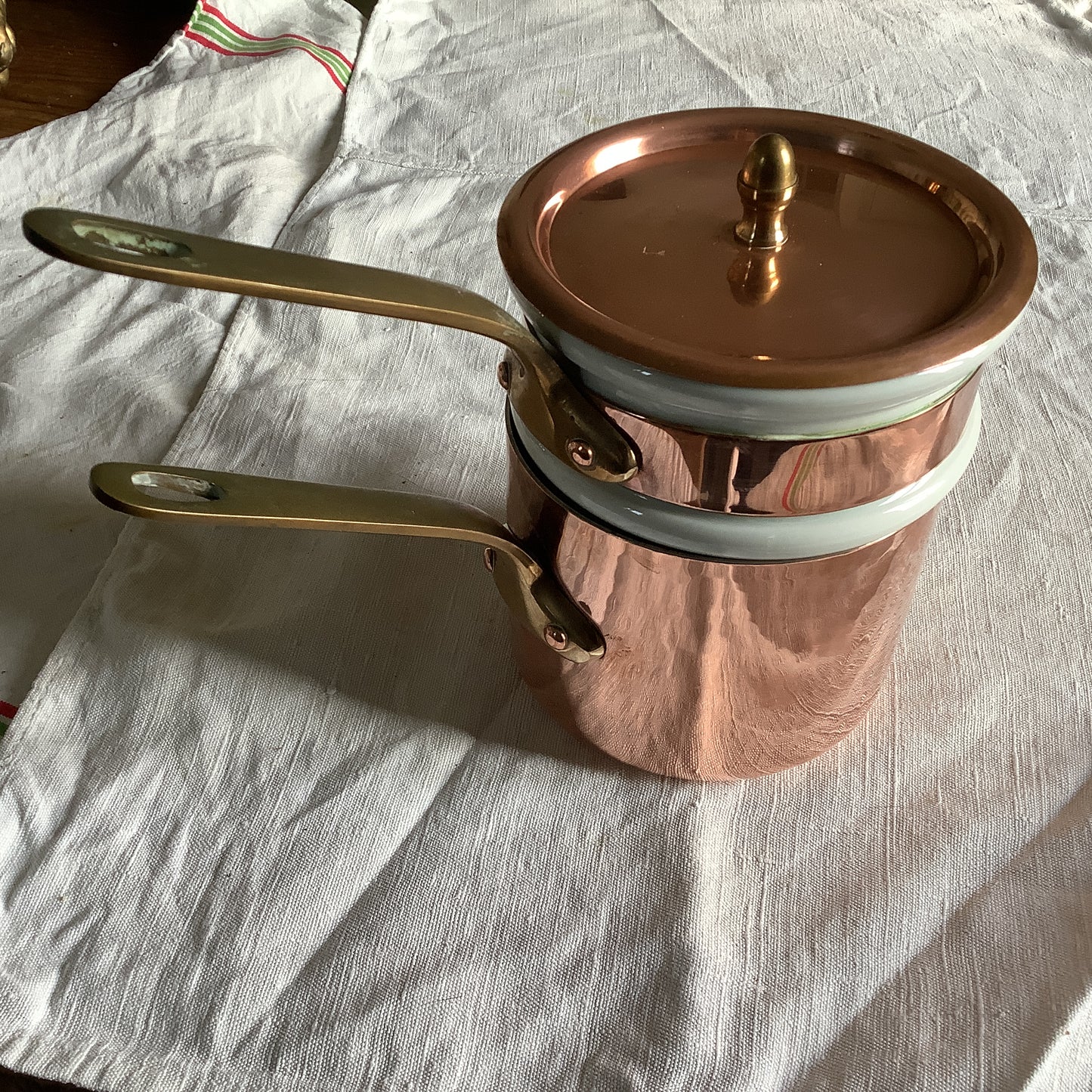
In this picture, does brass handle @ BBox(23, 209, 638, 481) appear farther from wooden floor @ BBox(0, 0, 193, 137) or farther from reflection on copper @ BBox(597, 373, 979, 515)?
wooden floor @ BBox(0, 0, 193, 137)

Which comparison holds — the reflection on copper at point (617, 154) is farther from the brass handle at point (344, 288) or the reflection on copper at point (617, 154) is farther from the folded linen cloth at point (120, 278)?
the folded linen cloth at point (120, 278)

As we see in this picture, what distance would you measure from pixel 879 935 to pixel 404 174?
19.3 inches

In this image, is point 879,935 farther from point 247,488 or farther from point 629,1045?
point 247,488

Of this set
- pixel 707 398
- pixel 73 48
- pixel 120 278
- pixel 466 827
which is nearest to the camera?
pixel 707 398

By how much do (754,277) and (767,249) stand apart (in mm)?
14

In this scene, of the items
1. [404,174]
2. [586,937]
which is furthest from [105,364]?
[586,937]

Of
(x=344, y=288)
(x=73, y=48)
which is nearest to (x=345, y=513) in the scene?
(x=344, y=288)

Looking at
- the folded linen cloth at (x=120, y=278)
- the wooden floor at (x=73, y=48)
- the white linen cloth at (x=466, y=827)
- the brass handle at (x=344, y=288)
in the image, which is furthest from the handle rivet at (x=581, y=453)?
the wooden floor at (x=73, y=48)

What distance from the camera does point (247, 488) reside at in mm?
329

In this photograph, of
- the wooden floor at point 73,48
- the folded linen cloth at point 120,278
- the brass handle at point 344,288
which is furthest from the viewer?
the wooden floor at point 73,48

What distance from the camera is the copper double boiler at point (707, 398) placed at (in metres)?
0.26

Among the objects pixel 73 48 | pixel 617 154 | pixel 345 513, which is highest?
pixel 617 154

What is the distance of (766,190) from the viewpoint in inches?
11.5

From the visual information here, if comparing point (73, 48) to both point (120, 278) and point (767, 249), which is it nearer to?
point (120, 278)
